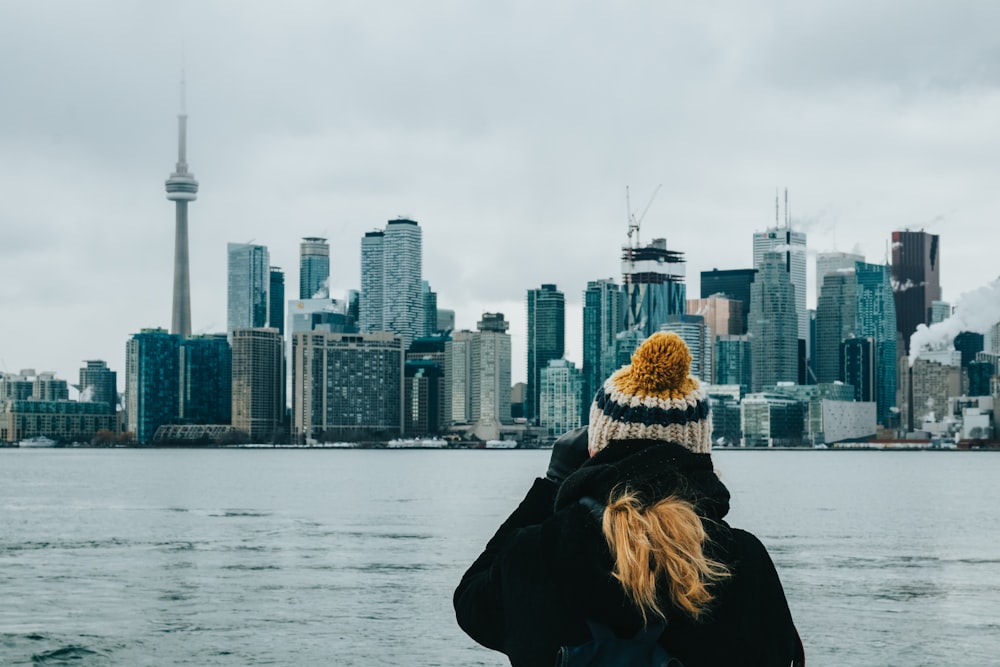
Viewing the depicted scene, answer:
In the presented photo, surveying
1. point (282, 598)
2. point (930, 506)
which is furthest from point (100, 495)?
point (282, 598)

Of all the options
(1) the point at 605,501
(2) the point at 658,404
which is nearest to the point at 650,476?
(1) the point at 605,501

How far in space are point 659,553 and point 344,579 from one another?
29.6m

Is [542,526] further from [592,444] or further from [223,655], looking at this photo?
[223,655]

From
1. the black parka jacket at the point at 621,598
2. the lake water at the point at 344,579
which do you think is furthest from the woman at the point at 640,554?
the lake water at the point at 344,579

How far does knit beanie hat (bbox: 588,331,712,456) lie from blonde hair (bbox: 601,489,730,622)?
24 centimetres

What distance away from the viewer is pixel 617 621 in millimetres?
3635

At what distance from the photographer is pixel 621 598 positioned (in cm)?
361

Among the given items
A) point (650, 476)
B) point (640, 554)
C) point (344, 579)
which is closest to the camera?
point (640, 554)

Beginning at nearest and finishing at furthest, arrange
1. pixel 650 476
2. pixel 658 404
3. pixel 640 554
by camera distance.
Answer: pixel 640 554, pixel 650 476, pixel 658 404

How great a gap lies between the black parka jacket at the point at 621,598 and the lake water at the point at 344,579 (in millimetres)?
18125

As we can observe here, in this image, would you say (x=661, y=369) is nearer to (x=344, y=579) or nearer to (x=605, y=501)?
(x=605, y=501)

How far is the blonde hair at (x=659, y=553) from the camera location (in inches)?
140

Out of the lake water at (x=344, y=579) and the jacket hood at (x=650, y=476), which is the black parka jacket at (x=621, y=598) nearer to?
the jacket hood at (x=650, y=476)

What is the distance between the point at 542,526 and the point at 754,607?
2.02 feet
